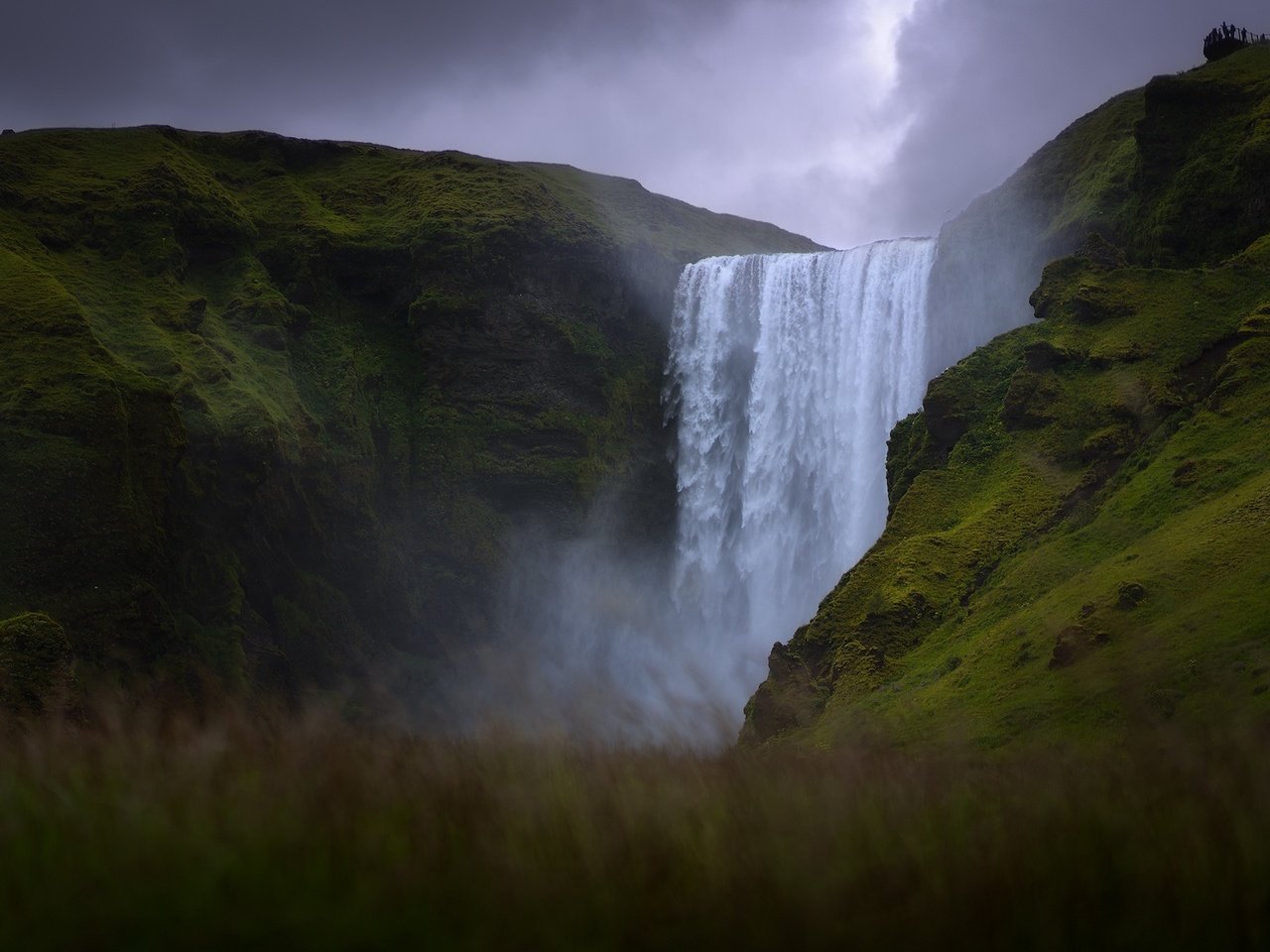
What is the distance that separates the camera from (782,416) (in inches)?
1860

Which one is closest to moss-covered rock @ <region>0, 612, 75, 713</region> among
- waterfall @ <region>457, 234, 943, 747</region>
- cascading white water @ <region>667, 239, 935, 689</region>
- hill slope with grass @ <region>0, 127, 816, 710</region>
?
hill slope with grass @ <region>0, 127, 816, 710</region>

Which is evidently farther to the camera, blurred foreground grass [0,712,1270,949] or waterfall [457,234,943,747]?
waterfall [457,234,943,747]

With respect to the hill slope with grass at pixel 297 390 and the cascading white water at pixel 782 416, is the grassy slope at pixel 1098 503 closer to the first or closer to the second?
the cascading white water at pixel 782 416

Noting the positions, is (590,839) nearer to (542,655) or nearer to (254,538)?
(254,538)

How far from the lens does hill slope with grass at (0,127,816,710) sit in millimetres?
31734

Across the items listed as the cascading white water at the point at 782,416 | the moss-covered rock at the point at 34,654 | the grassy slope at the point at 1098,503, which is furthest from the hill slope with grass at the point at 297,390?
the grassy slope at the point at 1098,503

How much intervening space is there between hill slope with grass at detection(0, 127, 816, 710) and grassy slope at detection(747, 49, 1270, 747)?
20202mm

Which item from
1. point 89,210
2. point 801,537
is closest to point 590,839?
point 801,537

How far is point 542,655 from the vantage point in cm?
4762

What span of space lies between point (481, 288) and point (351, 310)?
5.73 metres

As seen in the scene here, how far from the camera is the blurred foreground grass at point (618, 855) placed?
351cm

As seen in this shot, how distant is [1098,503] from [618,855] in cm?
1826

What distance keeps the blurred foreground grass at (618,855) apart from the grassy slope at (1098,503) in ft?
21.7

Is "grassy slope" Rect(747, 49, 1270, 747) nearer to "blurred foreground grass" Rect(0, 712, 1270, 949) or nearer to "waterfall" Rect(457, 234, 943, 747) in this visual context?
"blurred foreground grass" Rect(0, 712, 1270, 949)
